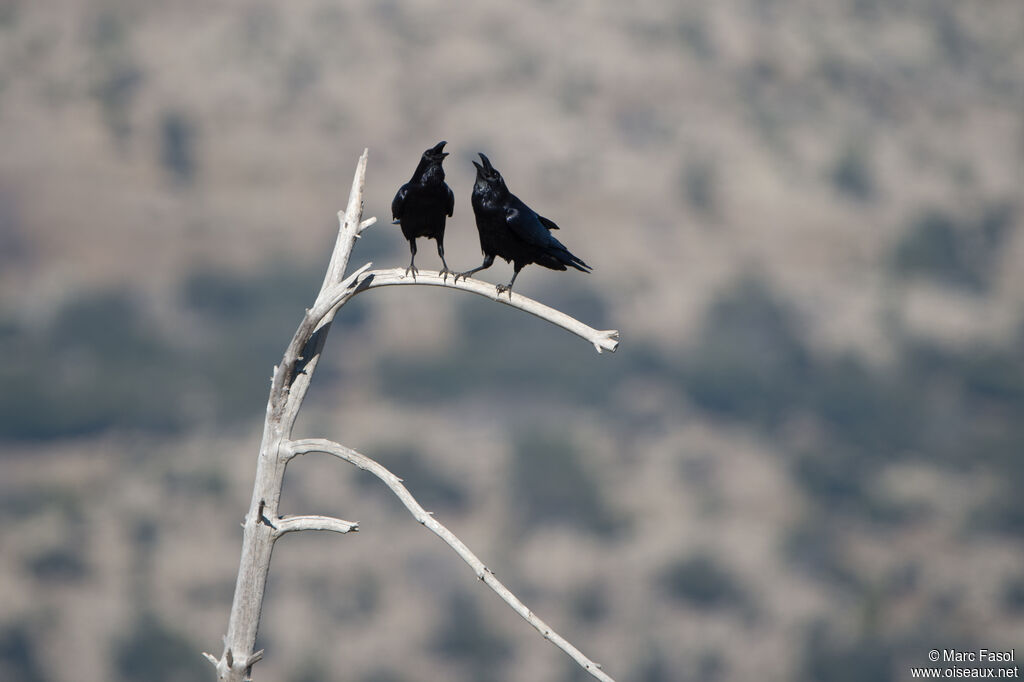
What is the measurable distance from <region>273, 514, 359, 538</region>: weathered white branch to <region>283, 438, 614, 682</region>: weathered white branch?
0.33 metres

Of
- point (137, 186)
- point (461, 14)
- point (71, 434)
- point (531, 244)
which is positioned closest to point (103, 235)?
point (137, 186)

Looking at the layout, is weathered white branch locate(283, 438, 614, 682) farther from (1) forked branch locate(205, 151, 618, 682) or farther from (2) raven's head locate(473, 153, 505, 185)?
(2) raven's head locate(473, 153, 505, 185)

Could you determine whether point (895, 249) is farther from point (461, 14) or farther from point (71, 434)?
point (71, 434)

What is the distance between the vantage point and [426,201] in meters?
7.37

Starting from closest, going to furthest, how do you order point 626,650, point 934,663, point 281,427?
point 281,427, point 934,663, point 626,650

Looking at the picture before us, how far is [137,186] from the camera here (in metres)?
61.9

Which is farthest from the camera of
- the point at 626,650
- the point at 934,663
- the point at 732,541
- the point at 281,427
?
the point at 732,541

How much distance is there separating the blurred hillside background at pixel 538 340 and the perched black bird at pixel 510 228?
36607 millimetres

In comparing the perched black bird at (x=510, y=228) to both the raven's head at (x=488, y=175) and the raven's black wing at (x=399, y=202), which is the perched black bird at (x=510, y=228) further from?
the raven's black wing at (x=399, y=202)

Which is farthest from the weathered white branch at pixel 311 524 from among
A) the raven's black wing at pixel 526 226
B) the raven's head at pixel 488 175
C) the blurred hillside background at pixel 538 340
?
the blurred hillside background at pixel 538 340

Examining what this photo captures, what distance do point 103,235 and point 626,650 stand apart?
3795cm

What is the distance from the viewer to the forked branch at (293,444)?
19.8 feet

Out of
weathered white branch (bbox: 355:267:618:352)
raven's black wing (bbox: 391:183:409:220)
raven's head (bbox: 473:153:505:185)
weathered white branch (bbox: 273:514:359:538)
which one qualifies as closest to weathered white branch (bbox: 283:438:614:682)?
weathered white branch (bbox: 273:514:359:538)

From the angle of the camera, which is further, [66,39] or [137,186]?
[66,39]
